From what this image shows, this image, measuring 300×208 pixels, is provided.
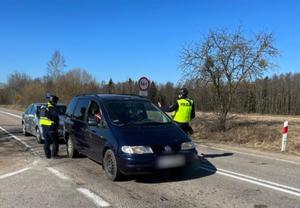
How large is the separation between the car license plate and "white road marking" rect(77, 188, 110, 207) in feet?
4.59

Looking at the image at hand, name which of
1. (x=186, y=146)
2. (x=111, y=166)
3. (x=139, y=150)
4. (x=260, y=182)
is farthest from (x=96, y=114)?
(x=260, y=182)

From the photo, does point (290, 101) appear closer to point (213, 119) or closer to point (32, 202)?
point (213, 119)

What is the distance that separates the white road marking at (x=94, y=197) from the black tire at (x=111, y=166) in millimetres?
807

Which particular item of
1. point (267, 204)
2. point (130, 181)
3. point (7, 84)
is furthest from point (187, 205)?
point (7, 84)

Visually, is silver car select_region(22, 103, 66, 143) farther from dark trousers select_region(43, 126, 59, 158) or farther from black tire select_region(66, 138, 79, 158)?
black tire select_region(66, 138, 79, 158)

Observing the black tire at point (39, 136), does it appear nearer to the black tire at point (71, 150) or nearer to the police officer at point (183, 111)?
the black tire at point (71, 150)

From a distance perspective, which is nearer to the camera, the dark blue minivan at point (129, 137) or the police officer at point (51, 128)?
the dark blue minivan at point (129, 137)

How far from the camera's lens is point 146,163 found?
826 centimetres

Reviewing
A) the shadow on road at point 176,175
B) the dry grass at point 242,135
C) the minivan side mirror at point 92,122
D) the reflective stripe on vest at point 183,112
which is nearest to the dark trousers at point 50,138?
the minivan side mirror at point 92,122

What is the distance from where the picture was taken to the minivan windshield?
30.5 ft

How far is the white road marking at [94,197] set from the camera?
22.7ft

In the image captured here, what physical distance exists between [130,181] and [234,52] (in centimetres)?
1225

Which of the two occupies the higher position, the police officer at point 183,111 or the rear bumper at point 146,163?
the police officer at point 183,111

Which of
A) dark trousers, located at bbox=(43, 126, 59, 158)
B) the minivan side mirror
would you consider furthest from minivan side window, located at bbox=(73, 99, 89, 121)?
dark trousers, located at bbox=(43, 126, 59, 158)
